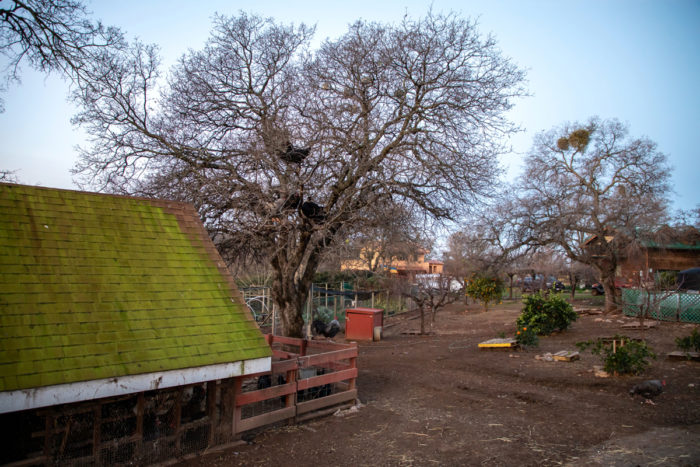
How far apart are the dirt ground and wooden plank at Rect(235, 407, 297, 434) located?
0.66 ft

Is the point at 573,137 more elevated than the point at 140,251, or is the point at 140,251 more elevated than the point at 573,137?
the point at 573,137

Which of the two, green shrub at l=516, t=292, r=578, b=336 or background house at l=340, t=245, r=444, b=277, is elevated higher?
background house at l=340, t=245, r=444, b=277

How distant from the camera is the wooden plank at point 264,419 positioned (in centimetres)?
673

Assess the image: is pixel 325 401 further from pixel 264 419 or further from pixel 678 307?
pixel 678 307

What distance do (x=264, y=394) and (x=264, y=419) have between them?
0.41m

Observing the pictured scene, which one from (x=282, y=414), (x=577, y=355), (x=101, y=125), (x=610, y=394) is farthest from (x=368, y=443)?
(x=101, y=125)

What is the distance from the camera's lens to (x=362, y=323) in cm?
1828

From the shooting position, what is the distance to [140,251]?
6723 mm

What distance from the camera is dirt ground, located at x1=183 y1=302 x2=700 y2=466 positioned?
625 cm

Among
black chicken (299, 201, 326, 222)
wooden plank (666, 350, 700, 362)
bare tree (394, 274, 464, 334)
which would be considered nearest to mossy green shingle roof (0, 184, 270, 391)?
black chicken (299, 201, 326, 222)

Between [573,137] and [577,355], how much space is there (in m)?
15.7

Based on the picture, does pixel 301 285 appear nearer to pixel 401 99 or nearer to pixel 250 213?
pixel 250 213

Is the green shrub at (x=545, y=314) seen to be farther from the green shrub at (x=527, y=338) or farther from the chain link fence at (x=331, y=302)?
the chain link fence at (x=331, y=302)

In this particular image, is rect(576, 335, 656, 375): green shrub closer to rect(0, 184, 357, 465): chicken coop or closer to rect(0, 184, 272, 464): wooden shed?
rect(0, 184, 357, 465): chicken coop
